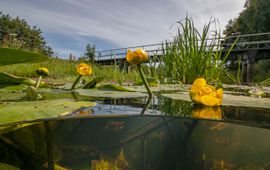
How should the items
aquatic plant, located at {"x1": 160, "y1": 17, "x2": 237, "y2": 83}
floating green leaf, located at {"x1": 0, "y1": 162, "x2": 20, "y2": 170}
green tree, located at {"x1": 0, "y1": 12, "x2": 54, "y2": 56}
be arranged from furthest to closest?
green tree, located at {"x1": 0, "y1": 12, "x2": 54, "y2": 56} < aquatic plant, located at {"x1": 160, "y1": 17, "x2": 237, "y2": 83} < floating green leaf, located at {"x1": 0, "y1": 162, "x2": 20, "y2": 170}

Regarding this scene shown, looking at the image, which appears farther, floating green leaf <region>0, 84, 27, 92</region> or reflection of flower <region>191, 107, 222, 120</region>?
floating green leaf <region>0, 84, 27, 92</region>

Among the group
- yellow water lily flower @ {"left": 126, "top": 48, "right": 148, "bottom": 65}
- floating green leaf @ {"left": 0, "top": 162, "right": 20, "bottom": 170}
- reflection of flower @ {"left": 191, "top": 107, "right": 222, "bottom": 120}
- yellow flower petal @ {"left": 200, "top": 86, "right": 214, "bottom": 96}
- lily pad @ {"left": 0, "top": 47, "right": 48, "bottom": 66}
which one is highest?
yellow water lily flower @ {"left": 126, "top": 48, "right": 148, "bottom": 65}

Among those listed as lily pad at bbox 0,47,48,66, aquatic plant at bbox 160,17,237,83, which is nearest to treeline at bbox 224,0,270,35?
aquatic plant at bbox 160,17,237,83

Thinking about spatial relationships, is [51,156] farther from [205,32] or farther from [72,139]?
[205,32]

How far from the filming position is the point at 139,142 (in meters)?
0.38

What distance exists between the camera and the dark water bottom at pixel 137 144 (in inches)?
12.1

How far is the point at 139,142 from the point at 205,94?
0.19 metres

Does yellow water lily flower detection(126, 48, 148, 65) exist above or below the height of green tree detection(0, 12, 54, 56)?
below

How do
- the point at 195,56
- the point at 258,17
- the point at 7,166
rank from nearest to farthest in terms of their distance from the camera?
the point at 7,166 < the point at 195,56 < the point at 258,17

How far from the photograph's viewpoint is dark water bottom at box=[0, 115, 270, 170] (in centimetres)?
31

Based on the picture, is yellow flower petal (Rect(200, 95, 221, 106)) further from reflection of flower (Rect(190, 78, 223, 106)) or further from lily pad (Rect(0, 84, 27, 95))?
lily pad (Rect(0, 84, 27, 95))

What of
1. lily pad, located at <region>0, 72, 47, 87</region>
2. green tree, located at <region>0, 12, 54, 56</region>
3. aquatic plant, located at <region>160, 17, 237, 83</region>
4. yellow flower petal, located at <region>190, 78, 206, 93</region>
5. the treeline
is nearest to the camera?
yellow flower petal, located at <region>190, 78, 206, 93</region>

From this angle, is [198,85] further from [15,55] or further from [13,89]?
[13,89]

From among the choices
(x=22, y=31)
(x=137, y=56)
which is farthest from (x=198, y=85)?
(x=22, y=31)
